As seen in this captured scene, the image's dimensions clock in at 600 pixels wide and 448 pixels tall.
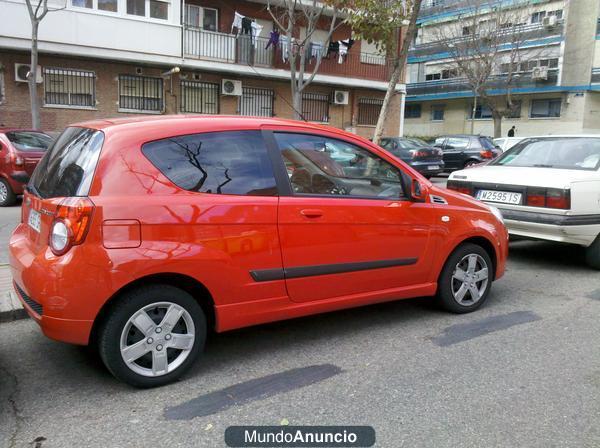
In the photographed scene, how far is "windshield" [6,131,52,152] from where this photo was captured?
10906 millimetres

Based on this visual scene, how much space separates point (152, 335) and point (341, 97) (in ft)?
71.4

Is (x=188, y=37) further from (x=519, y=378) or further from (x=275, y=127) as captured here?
(x=519, y=378)

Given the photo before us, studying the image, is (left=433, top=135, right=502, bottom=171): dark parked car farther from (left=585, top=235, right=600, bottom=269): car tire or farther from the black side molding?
the black side molding

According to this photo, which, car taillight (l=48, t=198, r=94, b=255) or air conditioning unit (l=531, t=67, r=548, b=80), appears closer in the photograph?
car taillight (l=48, t=198, r=94, b=255)

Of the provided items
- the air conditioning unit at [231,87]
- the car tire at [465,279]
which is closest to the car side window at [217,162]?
the car tire at [465,279]

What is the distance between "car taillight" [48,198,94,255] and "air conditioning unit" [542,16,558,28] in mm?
36146

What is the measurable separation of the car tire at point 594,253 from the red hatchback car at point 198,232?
9.96 ft

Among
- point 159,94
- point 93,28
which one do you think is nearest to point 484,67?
point 159,94

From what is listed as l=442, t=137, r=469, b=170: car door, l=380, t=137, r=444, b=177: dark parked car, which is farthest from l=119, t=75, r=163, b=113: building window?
l=442, t=137, r=469, b=170: car door

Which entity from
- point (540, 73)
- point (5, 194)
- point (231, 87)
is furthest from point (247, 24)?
point (540, 73)

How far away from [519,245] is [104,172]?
662 centimetres

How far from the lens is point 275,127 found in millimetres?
3869

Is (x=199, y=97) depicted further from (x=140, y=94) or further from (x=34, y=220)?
(x=34, y=220)

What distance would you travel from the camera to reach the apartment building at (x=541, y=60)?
3075cm
